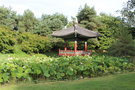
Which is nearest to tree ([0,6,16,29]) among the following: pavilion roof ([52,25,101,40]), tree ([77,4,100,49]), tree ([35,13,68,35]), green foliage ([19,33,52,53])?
tree ([35,13,68,35])

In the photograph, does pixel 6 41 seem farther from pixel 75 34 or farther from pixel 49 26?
pixel 49 26

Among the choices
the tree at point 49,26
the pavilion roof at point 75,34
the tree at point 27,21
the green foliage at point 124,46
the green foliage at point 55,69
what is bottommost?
the green foliage at point 55,69

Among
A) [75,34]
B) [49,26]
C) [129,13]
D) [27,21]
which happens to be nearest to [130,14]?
[129,13]

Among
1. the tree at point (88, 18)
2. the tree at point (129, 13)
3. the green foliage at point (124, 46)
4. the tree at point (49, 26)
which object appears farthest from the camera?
the tree at point (49, 26)

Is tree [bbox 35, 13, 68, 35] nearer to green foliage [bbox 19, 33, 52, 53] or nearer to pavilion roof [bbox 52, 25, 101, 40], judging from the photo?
green foliage [bbox 19, 33, 52, 53]

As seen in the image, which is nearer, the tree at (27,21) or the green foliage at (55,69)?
the green foliage at (55,69)

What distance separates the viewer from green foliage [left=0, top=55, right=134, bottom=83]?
4.45 meters

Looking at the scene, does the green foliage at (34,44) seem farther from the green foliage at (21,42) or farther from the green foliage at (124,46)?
the green foliage at (124,46)

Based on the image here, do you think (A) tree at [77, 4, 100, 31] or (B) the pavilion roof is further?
(A) tree at [77, 4, 100, 31]

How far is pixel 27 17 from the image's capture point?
3262 centimetres

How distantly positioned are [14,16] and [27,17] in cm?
236

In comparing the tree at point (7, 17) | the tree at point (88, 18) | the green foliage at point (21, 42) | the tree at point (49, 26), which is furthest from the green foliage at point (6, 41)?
the tree at point (7, 17)

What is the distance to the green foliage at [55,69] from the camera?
4.45 meters

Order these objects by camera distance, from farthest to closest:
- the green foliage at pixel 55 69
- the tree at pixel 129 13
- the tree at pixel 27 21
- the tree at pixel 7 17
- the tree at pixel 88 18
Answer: the tree at pixel 27 21 < the tree at pixel 7 17 < the tree at pixel 88 18 < the tree at pixel 129 13 < the green foliage at pixel 55 69
